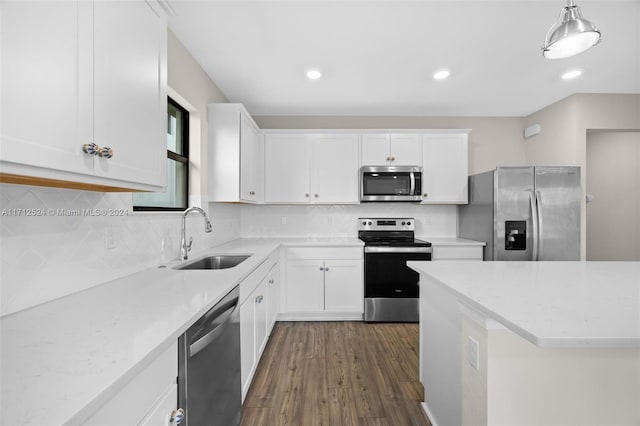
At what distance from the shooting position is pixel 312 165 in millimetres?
3512

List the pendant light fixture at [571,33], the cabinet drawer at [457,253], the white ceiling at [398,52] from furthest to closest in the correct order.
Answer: the cabinet drawer at [457,253] < the white ceiling at [398,52] < the pendant light fixture at [571,33]

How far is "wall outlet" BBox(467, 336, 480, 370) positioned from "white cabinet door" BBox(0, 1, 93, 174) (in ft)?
4.87

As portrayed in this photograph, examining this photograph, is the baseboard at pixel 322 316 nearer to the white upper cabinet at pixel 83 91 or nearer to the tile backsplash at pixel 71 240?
the tile backsplash at pixel 71 240

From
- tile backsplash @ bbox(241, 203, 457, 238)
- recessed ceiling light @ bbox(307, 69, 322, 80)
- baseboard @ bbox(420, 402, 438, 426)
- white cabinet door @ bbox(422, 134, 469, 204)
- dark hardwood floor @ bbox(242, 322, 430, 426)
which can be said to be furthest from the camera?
tile backsplash @ bbox(241, 203, 457, 238)

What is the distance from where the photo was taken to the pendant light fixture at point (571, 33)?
132 cm

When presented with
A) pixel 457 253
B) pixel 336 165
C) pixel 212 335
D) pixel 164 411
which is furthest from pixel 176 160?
pixel 457 253

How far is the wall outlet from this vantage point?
1.06m

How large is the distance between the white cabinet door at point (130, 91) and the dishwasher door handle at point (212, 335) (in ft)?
2.21

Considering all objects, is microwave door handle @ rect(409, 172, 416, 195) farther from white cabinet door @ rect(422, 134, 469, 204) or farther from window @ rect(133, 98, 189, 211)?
window @ rect(133, 98, 189, 211)

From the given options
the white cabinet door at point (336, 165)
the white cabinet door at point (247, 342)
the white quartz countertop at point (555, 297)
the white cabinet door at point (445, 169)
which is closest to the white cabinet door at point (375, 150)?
the white cabinet door at point (336, 165)

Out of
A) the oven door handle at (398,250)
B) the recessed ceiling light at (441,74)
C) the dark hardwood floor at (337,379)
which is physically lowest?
the dark hardwood floor at (337,379)

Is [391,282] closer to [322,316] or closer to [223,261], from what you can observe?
[322,316]

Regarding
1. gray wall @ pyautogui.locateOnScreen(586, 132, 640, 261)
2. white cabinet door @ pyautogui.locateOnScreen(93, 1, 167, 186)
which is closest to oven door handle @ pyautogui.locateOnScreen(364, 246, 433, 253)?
white cabinet door @ pyautogui.locateOnScreen(93, 1, 167, 186)

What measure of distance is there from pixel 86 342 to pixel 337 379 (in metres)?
1.76
